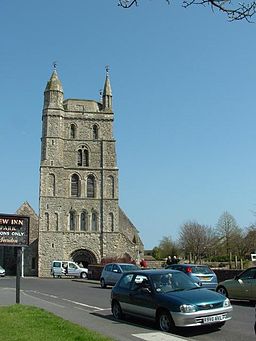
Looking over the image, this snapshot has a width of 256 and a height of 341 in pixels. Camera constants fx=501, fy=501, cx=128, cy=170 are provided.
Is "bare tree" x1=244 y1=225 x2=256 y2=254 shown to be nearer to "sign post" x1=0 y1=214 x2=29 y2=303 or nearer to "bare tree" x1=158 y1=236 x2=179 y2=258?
"bare tree" x1=158 y1=236 x2=179 y2=258

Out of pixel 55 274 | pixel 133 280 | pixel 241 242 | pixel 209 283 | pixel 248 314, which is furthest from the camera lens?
pixel 241 242

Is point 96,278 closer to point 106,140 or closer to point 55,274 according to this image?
point 55,274

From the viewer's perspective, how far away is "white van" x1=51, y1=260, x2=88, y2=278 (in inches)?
2030

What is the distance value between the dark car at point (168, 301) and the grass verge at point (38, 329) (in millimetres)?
2126

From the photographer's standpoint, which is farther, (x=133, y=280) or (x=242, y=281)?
(x=242, y=281)

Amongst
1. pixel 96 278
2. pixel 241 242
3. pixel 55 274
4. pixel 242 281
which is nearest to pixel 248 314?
pixel 242 281

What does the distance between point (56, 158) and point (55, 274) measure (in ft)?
54.8

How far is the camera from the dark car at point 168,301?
11555mm

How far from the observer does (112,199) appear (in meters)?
66.2

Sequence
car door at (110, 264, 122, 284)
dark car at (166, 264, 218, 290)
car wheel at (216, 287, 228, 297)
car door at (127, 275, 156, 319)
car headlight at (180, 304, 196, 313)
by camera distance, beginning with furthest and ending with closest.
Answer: car door at (110, 264, 122, 284)
dark car at (166, 264, 218, 290)
car wheel at (216, 287, 228, 297)
car door at (127, 275, 156, 319)
car headlight at (180, 304, 196, 313)

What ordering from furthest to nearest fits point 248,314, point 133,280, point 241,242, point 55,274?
point 241,242, point 55,274, point 248,314, point 133,280

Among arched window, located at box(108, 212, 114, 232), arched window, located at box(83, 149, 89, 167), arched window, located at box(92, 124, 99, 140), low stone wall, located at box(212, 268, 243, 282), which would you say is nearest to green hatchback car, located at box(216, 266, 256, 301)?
low stone wall, located at box(212, 268, 243, 282)

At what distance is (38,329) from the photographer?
10.5m

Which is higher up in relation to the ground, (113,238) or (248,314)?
(113,238)
